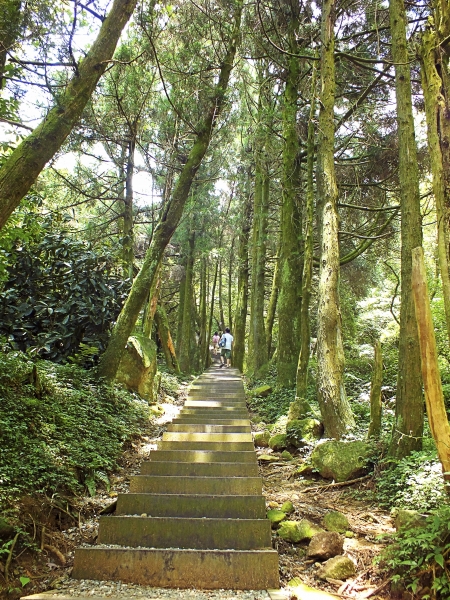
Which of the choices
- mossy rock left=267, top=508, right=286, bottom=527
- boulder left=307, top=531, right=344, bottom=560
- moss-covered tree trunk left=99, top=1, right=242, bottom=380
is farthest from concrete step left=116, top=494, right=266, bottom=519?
moss-covered tree trunk left=99, top=1, right=242, bottom=380

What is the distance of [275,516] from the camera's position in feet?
14.3

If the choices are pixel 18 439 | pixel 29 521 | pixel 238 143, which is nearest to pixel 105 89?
pixel 238 143

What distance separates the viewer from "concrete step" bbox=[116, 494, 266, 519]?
417 cm

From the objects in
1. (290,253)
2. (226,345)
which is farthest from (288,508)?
(226,345)

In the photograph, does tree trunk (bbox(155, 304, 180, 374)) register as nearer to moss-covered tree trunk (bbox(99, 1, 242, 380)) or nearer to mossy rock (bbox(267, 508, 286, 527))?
moss-covered tree trunk (bbox(99, 1, 242, 380))

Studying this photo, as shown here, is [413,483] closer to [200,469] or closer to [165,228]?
[200,469]

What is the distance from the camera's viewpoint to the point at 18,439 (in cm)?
423

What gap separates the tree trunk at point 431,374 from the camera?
11.6ft

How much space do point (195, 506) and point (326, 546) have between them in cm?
139

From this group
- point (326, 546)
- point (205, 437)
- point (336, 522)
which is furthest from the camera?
point (205, 437)

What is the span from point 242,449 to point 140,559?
8.16ft

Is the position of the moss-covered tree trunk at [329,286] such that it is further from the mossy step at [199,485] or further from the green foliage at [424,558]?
the green foliage at [424,558]

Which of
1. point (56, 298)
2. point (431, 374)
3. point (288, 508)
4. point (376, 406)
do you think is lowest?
point (288, 508)

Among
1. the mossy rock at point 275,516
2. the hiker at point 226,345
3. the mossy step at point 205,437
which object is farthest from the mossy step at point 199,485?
the hiker at point 226,345
